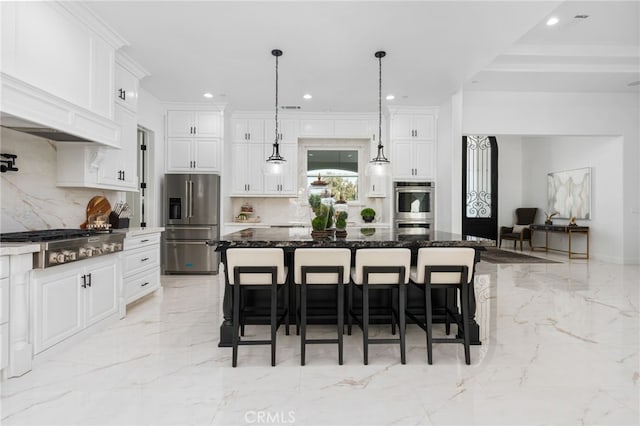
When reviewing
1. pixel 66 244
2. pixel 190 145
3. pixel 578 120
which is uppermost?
pixel 578 120

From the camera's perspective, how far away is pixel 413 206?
20.3ft

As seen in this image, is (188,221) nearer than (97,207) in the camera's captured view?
No

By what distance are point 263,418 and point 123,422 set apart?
2.45 ft

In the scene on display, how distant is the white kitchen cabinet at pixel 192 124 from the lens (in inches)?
237

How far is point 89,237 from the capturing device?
2955 mm

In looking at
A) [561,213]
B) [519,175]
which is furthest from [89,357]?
[519,175]

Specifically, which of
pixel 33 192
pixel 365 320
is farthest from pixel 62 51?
pixel 365 320

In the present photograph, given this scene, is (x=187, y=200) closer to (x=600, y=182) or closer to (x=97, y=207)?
(x=97, y=207)

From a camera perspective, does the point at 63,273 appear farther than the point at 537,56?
No

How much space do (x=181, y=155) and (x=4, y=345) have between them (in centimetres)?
424

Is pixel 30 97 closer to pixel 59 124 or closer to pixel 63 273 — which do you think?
pixel 59 124

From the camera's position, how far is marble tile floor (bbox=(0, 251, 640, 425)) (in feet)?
6.29

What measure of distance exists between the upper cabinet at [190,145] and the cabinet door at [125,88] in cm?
165

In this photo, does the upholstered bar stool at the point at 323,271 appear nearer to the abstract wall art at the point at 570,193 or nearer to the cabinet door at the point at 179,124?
the cabinet door at the point at 179,124
